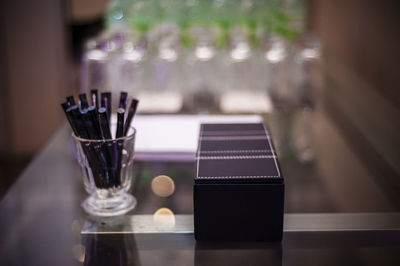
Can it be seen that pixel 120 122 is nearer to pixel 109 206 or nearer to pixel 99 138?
pixel 99 138

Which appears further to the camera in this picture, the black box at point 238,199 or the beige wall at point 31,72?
the beige wall at point 31,72

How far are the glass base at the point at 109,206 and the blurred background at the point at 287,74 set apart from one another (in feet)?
0.88

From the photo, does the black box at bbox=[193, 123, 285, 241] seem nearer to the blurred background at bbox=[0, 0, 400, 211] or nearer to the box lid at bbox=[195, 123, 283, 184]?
the box lid at bbox=[195, 123, 283, 184]

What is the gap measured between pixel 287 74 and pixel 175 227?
3.26 ft

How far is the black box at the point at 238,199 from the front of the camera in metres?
0.93

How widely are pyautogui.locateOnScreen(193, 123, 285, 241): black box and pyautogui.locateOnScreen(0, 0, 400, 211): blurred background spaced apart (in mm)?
210

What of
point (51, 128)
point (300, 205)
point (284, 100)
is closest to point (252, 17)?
point (284, 100)

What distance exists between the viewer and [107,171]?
105 cm

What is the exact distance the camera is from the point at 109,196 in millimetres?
1092

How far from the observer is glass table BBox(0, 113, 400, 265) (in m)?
0.94

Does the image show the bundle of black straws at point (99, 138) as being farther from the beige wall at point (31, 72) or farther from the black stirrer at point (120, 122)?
the beige wall at point (31, 72)

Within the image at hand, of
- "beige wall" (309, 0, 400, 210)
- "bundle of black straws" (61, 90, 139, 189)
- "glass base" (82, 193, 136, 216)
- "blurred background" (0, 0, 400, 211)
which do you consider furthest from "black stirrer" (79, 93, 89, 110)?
"beige wall" (309, 0, 400, 210)

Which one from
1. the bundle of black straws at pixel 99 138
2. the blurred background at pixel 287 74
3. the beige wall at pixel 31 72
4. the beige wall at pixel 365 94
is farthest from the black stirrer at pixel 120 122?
the beige wall at pixel 31 72

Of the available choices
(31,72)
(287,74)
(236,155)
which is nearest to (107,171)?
(236,155)
